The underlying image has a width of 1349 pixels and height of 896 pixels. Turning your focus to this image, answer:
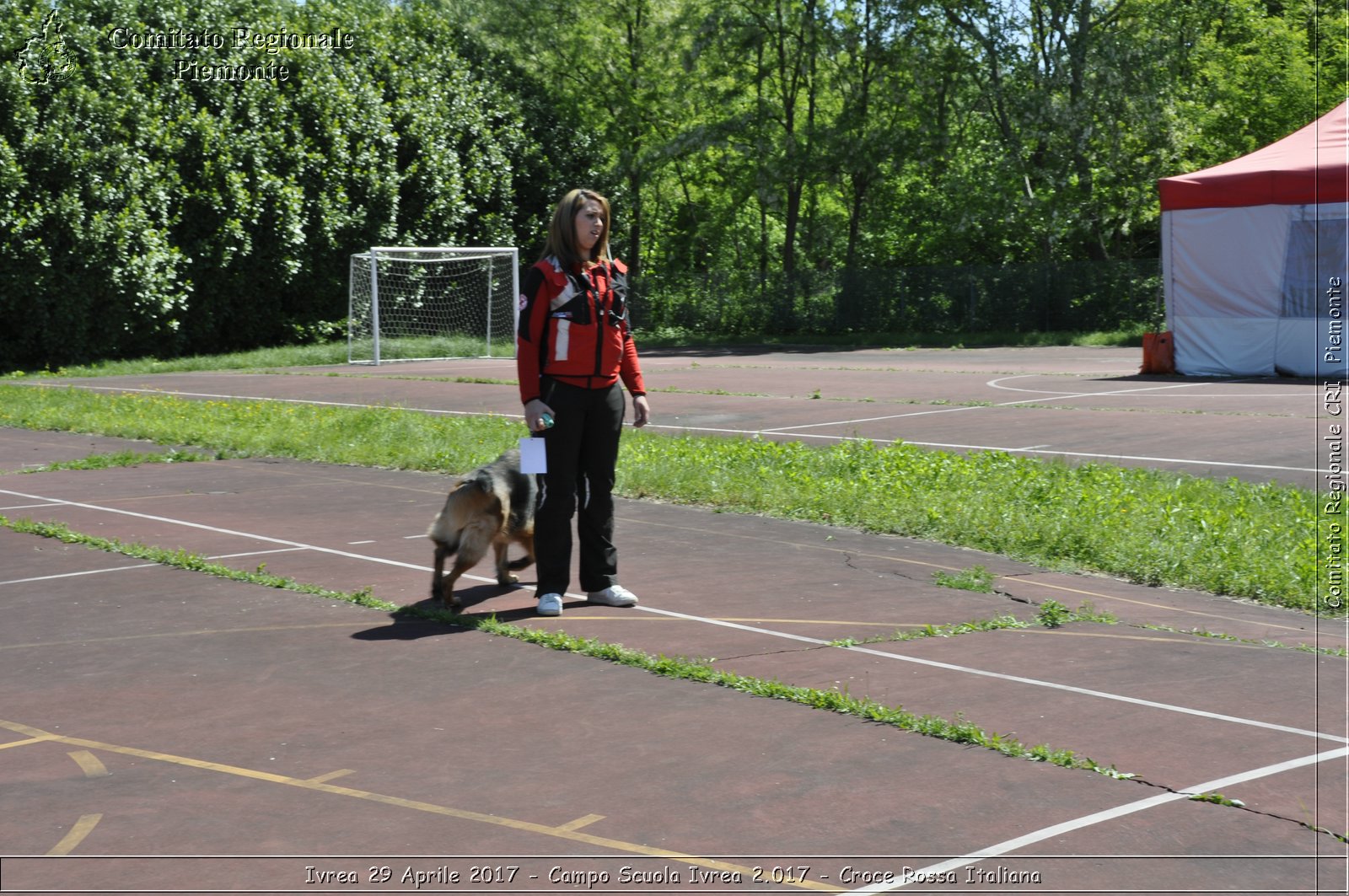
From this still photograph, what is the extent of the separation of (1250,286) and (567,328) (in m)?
19.5

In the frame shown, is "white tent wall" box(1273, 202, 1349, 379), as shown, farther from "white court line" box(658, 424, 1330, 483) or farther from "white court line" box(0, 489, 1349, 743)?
"white court line" box(0, 489, 1349, 743)

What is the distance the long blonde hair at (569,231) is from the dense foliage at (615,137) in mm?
28025

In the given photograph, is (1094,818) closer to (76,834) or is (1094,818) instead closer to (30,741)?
(76,834)

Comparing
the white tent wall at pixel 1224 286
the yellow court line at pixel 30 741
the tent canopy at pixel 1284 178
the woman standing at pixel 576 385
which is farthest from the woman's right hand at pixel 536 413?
the white tent wall at pixel 1224 286

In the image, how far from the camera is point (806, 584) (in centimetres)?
805

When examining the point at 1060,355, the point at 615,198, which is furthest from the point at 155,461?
the point at 615,198

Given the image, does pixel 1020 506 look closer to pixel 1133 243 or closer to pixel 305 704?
pixel 305 704

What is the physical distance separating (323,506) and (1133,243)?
125 feet

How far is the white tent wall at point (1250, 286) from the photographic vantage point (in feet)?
75.4

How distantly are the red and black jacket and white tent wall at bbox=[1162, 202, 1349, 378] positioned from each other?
18.1m

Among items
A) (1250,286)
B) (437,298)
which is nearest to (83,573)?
(1250,286)

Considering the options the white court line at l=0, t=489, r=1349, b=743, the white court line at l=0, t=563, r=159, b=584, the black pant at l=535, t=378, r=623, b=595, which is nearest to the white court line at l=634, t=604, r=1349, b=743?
the white court line at l=0, t=489, r=1349, b=743

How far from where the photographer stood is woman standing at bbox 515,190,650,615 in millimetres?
7324

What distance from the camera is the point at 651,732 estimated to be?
5.27 m
